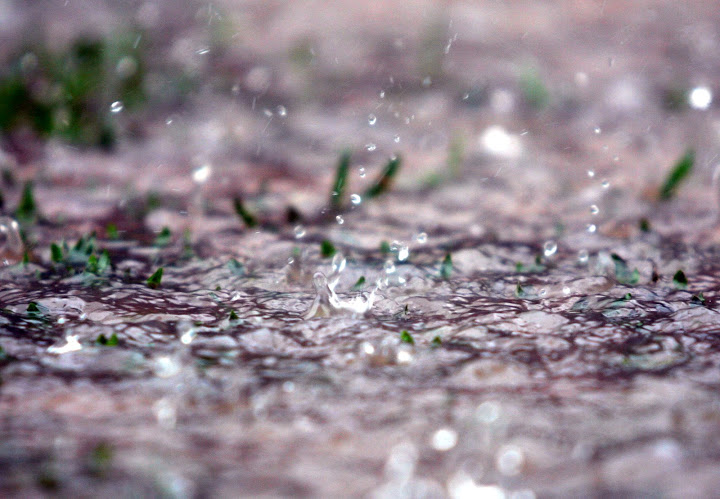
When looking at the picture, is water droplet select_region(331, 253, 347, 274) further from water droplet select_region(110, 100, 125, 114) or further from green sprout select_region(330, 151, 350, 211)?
water droplet select_region(110, 100, 125, 114)

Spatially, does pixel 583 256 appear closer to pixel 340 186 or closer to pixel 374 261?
pixel 374 261

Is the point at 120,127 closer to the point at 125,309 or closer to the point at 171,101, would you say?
the point at 171,101

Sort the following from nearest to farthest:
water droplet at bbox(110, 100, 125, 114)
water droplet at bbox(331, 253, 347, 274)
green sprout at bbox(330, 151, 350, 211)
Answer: water droplet at bbox(331, 253, 347, 274)
green sprout at bbox(330, 151, 350, 211)
water droplet at bbox(110, 100, 125, 114)

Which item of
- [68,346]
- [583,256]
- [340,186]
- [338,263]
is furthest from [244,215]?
[583,256]

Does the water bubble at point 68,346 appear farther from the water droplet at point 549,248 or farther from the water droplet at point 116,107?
the water droplet at point 116,107

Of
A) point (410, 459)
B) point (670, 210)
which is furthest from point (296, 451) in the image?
point (670, 210)

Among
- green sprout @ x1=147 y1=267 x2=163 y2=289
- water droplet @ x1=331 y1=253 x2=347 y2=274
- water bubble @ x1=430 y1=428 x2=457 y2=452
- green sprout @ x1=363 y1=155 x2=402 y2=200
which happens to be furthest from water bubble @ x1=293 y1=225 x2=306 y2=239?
water bubble @ x1=430 y1=428 x2=457 y2=452

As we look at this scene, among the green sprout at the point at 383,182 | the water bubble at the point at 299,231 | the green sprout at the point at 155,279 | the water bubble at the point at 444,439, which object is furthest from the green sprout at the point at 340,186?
the water bubble at the point at 444,439
